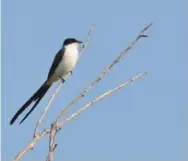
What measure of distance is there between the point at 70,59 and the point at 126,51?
3997 mm

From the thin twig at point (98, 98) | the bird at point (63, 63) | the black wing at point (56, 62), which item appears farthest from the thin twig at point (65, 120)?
the black wing at point (56, 62)

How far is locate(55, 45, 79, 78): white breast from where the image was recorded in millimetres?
6391

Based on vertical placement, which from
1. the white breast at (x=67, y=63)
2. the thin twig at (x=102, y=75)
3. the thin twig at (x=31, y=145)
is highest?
the white breast at (x=67, y=63)

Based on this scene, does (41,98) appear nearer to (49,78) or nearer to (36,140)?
(49,78)

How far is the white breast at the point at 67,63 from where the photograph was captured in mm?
6391

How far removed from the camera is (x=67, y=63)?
21.1ft

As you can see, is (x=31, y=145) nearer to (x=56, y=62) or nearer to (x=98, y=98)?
(x=98, y=98)

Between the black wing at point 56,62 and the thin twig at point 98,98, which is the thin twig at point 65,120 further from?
the black wing at point 56,62

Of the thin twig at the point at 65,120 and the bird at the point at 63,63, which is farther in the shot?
the bird at the point at 63,63

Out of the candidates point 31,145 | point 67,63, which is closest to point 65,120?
point 31,145

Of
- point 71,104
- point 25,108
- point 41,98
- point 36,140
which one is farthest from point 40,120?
point 41,98

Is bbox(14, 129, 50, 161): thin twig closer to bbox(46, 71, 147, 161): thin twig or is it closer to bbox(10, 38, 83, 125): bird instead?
bbox(46, 71, 147, 161): thin twig

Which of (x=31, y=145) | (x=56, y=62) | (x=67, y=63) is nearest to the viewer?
(x=31, y=145)

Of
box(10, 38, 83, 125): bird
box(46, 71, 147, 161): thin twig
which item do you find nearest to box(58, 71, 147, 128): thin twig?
box(46, 71, 147, 161): thin twig
